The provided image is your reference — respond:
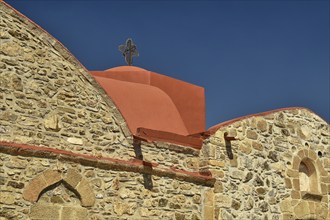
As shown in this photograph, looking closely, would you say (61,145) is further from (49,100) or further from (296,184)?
(296,184)

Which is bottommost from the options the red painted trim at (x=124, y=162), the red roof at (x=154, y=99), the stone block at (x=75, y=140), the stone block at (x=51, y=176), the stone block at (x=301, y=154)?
the stone block at (x=51, y=176)

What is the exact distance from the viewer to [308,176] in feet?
35.7

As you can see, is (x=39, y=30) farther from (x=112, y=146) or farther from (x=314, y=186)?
(x=314, y=186)

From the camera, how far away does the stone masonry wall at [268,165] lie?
30.1 ft

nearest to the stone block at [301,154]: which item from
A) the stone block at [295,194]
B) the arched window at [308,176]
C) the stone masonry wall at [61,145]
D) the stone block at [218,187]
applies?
the arched window at [308,176]

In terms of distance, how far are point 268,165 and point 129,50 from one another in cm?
445

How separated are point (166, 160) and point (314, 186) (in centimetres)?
375

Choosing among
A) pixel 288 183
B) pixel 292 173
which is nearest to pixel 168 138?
pixel 288 183

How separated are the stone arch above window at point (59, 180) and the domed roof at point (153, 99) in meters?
1.95

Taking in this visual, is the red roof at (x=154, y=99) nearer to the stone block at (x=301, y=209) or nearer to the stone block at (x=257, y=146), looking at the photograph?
the stone block at (x=257, y=146)

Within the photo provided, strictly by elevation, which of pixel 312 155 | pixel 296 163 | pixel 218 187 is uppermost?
pixel 312 155

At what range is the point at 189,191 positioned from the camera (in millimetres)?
8680

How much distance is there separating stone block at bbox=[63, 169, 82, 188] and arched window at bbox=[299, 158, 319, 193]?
16.4 ft

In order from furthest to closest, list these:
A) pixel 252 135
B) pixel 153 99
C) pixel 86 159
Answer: pixel 153 99 → pixel 252 135 → pixel 86 159
